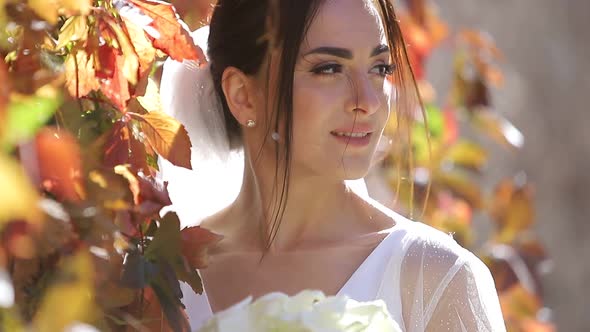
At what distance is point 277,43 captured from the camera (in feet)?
6.26

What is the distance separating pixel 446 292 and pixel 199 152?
0.63 m

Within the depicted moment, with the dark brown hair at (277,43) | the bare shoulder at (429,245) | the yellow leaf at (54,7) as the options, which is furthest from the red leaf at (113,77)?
the bare shoulder at (429,245)

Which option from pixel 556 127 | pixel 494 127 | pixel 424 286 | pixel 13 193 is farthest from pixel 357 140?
pixel 556 127

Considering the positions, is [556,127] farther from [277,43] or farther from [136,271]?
[136,271]

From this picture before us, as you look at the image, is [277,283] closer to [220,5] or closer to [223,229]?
[223,229]

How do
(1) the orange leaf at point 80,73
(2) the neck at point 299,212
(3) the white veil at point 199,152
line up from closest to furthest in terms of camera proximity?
(1) the orange leaf at point 80,73, (2) the neck at point 299,212, (3) the white veil at point 199,152

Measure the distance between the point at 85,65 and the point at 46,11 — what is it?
0.28 metres

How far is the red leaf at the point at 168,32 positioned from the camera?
1382 millimetres

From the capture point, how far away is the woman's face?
5.89 ft

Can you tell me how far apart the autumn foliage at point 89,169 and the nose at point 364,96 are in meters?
0.31

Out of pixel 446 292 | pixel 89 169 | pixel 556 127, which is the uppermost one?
pixel 89 169

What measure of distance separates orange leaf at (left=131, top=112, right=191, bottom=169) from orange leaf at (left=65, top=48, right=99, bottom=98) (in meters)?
0.12

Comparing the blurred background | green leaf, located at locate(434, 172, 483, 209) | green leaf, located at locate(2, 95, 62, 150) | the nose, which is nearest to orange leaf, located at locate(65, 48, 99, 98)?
green leaf, located at locate(2, 95, 62, 150)

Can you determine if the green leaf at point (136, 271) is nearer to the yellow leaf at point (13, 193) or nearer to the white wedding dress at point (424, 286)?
the yellow leaf at point (13, 193)
